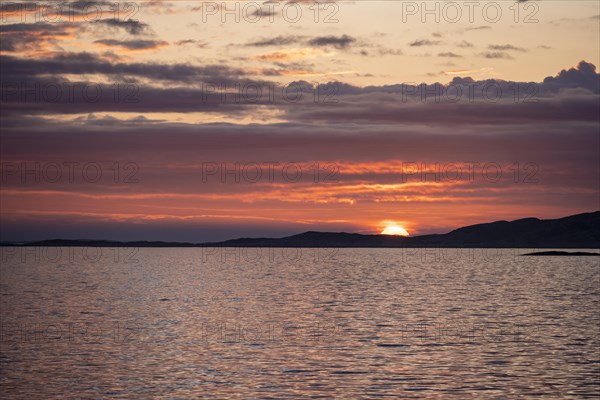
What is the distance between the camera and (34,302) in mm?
94625

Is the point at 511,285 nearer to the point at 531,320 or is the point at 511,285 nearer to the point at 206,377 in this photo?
the point at 531,320

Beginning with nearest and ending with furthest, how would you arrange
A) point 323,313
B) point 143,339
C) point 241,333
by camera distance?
point 143,339, point 241,333, point 323,313

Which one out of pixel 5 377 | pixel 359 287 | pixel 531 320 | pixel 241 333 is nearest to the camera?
pixel 5 377

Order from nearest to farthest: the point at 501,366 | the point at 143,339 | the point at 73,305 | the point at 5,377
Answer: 1. the point at 5,377
2. the point at 501,366
3. the point at 143,339
4. the point at 73,305

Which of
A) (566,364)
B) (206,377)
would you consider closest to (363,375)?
(206,377)

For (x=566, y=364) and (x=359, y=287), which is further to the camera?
(x=359, y=287)

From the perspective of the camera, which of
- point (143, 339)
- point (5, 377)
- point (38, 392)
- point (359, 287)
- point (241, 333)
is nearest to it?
point (38, 392)

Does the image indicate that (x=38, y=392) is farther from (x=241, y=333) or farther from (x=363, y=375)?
(x=241, y=333)

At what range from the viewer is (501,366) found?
164 ft

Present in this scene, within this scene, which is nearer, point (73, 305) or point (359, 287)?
point (73, 305)

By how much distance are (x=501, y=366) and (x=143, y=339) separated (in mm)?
27595

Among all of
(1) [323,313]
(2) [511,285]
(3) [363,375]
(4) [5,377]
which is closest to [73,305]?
(1) [323,313]

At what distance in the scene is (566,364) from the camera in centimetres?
5034

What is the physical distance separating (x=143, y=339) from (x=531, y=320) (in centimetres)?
3753
